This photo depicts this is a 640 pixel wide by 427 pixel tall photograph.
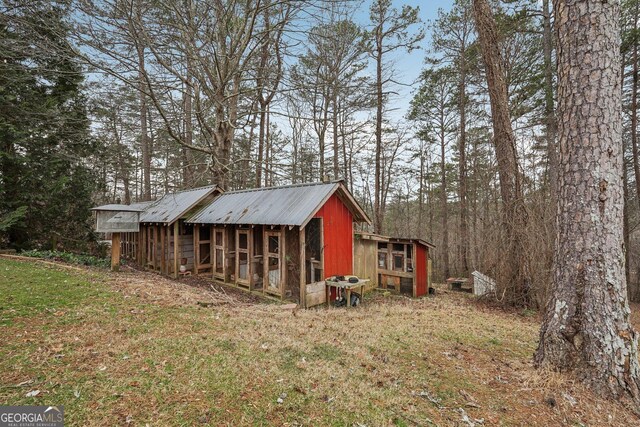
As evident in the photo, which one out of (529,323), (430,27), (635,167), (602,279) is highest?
(430,27)

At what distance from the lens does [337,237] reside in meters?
8.98

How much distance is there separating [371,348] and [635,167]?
54.9 ft

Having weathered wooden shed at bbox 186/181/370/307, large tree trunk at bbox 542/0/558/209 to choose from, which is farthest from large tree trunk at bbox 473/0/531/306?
weathered wooden shed at bbox 186/181/370/307

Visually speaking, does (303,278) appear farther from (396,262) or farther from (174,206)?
(174,206)

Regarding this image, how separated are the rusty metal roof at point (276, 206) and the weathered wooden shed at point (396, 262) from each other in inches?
74.0

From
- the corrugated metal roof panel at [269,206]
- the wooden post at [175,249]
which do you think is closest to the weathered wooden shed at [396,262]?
the corrugated metal roof panel at [269,206]

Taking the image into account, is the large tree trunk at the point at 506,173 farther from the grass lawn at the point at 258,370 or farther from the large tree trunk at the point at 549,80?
the large tree trunk at the point at 549,80

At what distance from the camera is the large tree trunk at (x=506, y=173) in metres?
7.76

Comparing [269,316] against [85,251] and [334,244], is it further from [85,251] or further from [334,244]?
[85,251]

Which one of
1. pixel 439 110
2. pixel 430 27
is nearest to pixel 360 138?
pixel 439 110

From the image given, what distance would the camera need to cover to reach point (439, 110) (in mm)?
16172

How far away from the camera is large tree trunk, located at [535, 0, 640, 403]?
120 inches

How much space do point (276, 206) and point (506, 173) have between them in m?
6.57

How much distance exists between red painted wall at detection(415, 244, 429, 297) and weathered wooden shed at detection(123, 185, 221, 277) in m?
8.10
